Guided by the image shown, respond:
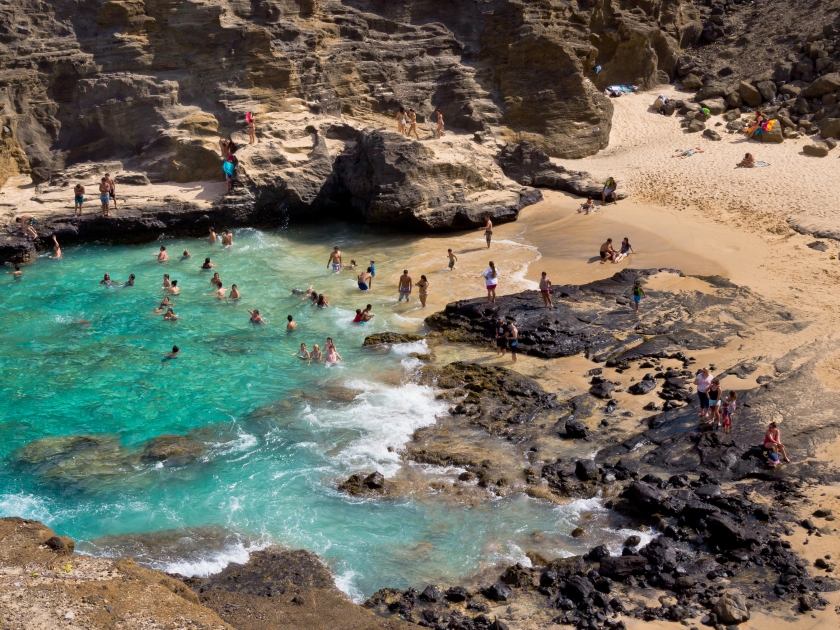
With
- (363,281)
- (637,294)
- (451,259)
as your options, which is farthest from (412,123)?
(637,294)

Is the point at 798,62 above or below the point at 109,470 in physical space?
above

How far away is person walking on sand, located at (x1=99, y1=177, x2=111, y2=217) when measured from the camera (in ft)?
83.7

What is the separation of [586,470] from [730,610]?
12.7 ft

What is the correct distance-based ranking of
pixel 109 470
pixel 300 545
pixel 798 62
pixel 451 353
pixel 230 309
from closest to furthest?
pixel 300 545 < pixel 109 470 < pixel 451 353 < pixel 230 309 < pixel 798 62

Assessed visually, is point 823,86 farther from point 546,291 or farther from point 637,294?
point 546,291

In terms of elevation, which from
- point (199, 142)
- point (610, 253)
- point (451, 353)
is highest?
point (199, 142)

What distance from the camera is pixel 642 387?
16641 mm

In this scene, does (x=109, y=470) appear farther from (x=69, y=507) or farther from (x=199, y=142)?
(x=199, y=142)

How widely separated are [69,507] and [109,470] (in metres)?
1.21

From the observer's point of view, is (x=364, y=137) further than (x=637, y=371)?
Yes

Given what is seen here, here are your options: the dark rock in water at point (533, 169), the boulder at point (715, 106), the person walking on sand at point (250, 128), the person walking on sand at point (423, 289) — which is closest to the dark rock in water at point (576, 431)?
the person walking on sand at point (423, 289)

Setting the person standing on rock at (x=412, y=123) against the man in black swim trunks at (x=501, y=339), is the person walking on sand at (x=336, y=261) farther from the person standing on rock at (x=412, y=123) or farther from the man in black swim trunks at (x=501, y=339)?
the person standing on rock at (x=412, y=123)

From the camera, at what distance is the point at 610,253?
901 inches

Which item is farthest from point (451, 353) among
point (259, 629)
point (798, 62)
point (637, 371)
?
point (798, 62)
